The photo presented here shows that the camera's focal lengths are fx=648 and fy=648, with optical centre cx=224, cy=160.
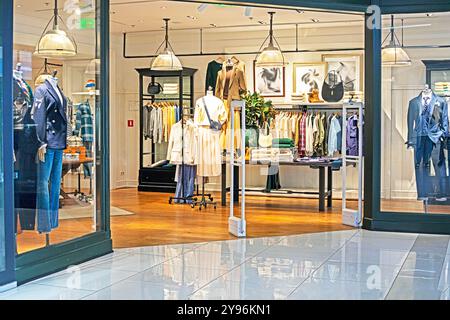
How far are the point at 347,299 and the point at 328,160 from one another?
5.52m

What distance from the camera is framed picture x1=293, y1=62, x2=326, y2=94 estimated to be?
11.2 meters

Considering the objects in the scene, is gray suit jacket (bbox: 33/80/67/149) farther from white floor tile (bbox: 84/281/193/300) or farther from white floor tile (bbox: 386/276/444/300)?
white floor tile (bbox: 386/276/444/300)

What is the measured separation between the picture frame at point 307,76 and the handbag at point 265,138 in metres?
1.59

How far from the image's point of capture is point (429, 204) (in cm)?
741

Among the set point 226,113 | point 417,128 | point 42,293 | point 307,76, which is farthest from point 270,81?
point 42,293

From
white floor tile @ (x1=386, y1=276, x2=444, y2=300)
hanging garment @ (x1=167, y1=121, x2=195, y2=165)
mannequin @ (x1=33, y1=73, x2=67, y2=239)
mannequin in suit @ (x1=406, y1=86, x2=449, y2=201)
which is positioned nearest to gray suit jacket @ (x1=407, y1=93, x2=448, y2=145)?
mannequin in suit @ (x1=406, y1=86, x2=449, y2=201)

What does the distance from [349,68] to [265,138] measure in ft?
7.12

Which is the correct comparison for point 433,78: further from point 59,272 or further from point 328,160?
point 59,272

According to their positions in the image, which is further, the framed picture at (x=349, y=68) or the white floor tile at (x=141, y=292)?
the framed picture at (x=349, y=68)

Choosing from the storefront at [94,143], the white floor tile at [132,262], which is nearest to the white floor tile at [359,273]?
the white floor tile at [132,262]

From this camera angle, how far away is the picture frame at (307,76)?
11180 mm

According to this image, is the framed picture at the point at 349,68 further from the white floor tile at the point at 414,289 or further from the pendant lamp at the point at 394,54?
the white floor tile at the point at 414,289

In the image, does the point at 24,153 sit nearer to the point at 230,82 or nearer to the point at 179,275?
the point at 179,275

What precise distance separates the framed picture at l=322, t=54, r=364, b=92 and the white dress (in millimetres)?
2440
